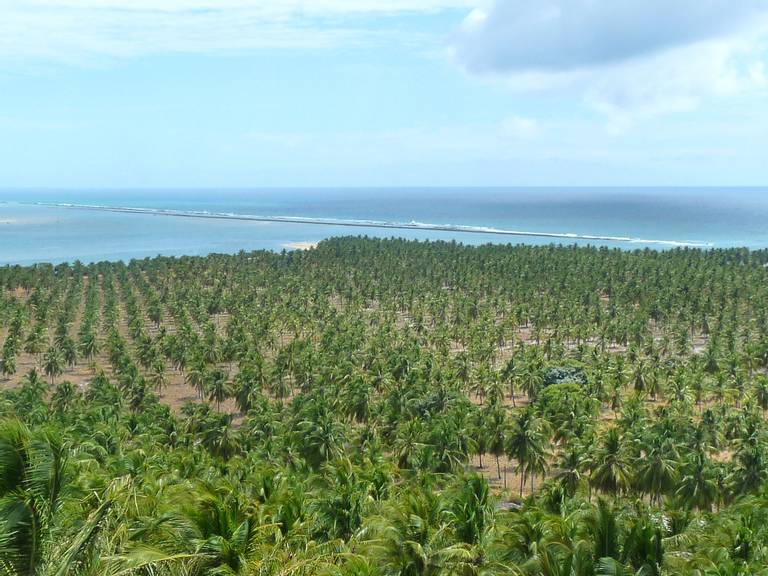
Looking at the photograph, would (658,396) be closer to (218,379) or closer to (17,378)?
(218,379)

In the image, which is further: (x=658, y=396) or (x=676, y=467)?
(x=658, y=396)

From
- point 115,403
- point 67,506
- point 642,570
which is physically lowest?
point 115,403

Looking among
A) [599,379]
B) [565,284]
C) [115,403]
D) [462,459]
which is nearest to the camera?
[462,459]

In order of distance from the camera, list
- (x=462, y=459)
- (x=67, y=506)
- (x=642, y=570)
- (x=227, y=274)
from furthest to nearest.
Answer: (x=227, y=274)
(x=462, y=459)
(x=642, y=570)
(x=67, y=506)

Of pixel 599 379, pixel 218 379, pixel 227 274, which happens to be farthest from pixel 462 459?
pixel 227 274

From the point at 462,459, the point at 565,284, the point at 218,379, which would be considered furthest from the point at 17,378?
the point at 565,284

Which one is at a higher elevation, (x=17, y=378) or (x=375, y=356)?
(x=375, y=356)

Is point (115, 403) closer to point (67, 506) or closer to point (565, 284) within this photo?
point (67, 506)
